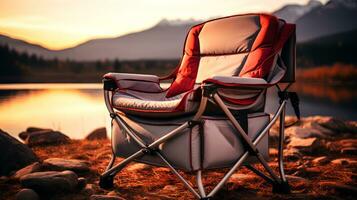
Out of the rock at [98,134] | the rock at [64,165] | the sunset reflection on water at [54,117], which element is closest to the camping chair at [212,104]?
the rock at [64,165]

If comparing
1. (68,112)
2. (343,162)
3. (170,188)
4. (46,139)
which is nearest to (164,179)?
(170,188)

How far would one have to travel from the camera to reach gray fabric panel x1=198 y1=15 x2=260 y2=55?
10.6 feet

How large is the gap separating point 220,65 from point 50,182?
164 centimetres

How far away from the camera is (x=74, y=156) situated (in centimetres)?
422

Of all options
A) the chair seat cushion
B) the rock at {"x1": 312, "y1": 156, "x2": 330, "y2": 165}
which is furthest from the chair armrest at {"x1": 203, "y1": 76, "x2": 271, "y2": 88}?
the rock at {"x1": 312, "y1": 156, "x2": 330, "y2": 165}

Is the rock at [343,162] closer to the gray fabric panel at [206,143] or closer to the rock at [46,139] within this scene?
the gray fabric panel at [206,143]

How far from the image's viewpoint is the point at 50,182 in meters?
2.77

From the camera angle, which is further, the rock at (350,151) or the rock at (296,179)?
the rock at (350,151)

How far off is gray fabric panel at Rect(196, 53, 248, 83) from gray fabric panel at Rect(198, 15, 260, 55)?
0.19ft

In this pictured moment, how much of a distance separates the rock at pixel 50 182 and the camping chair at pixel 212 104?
0.29 meters

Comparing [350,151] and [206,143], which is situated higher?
[206,143]

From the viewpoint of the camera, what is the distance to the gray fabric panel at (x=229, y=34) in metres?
3.22

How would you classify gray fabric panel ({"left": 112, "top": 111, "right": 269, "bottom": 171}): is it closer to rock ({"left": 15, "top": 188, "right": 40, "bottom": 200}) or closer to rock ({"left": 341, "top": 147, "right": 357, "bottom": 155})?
rock ({"left": 15, "top": 188, "right": 40, "bottom": 200})

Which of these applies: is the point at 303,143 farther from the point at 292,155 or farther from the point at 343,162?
the point at 343,162
